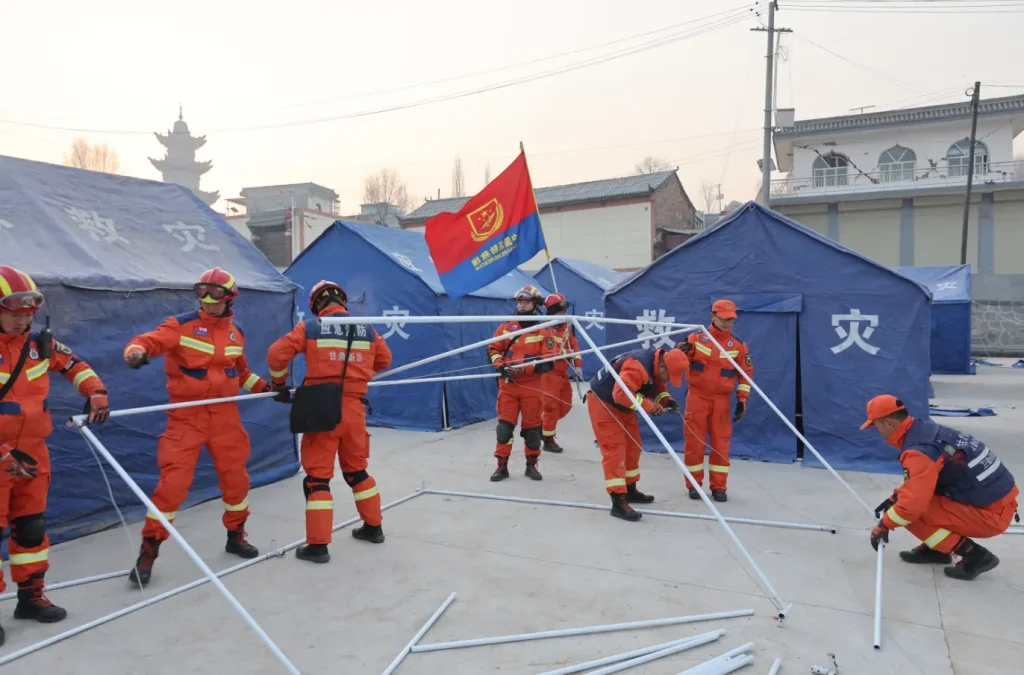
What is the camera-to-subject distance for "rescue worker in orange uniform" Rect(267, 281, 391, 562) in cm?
439

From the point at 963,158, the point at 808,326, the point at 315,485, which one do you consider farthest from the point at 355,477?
the point at 963,158

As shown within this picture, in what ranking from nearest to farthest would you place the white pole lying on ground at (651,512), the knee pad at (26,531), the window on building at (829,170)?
the knee pad at (26,531) → the white pole lying on ground at (651,512) → the window on building at (829,170)

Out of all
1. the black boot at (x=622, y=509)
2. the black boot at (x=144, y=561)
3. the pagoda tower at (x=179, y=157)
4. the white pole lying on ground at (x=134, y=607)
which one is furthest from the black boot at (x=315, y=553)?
the pagoda tower at (x=179, y=157)

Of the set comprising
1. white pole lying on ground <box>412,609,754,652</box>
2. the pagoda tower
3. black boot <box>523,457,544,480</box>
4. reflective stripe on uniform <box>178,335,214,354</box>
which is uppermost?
the pagoda tower

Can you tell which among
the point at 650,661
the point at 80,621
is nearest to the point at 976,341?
the point at 650,661

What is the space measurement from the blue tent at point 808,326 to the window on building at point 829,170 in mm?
24641

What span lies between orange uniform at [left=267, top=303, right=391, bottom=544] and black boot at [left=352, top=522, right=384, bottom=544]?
0.42 metres

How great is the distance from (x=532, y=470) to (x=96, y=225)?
4610 millimetres

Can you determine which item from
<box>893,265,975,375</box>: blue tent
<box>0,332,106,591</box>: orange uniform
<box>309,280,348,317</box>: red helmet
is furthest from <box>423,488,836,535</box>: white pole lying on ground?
<box>893,265,975,375</box>: blue tent

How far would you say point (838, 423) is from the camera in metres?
7.27

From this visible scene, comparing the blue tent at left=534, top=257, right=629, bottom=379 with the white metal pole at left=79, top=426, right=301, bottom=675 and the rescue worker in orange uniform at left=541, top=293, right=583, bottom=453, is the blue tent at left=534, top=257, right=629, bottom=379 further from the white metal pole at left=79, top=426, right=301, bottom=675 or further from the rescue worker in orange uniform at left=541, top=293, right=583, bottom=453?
the white metal pole at left=79, top=426, right=301, bottom=675

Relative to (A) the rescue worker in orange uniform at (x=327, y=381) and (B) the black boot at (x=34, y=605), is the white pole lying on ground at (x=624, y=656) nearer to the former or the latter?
(A) the rescue worker in orange uniform at (x=327, y=381)

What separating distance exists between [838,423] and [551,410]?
10.4 feet

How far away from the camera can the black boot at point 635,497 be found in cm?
584
